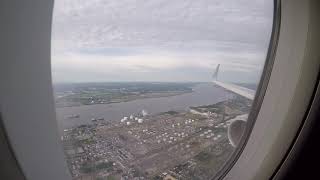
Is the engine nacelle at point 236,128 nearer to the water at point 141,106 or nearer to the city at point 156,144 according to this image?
the city at point 156,144

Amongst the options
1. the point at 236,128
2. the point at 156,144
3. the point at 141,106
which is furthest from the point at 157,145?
the point at 236,128

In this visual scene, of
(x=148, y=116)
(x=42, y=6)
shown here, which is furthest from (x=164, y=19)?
(x=42, y=6)

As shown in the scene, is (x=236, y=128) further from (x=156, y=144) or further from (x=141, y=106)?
(x=141, y=106)

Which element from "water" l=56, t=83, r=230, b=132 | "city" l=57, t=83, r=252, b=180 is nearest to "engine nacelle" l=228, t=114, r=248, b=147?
"city" l=57, t=83, r=252, b=180

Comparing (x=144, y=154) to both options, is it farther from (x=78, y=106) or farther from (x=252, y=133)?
(x=252, y=133)

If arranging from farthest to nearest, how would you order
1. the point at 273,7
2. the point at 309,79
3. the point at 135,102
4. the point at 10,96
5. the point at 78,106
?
the point at 273,7
the point at 309,79
the point at 135,102
the point at 78,106
the point at 10,96

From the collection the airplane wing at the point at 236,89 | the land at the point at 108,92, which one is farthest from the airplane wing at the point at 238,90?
the land at the point at 108,92
